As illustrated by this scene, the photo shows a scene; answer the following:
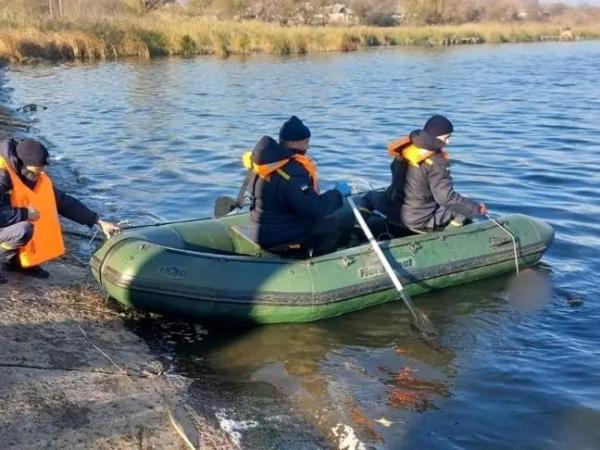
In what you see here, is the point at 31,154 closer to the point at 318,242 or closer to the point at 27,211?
the point at 27,211

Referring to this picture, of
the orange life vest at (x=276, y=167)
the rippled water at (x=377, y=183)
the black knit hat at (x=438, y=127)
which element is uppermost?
the black knit hat at (x=438, y=127)

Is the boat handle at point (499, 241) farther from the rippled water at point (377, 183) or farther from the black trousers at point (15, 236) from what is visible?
the black trousers at point (15, 236)

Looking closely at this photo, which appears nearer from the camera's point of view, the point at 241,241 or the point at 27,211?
the point at 27,211

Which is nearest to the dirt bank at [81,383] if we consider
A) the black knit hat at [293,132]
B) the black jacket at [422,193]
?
the black knit hat at [293,132]

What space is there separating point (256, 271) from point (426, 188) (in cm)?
187

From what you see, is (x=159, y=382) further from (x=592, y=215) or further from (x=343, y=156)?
(x=343, y=156)

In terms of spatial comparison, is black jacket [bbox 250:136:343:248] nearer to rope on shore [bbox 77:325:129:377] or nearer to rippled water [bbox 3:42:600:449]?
rippled water [bbox 3:42:600:449]

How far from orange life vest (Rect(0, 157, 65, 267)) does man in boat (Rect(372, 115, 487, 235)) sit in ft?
9.33

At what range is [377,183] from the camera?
10906 mm

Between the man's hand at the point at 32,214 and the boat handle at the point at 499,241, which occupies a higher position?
the man's hand at the point at 32,214

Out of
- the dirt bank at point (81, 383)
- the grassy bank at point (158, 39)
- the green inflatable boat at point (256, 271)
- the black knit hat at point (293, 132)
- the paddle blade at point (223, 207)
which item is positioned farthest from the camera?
the grassy bank at point (158, 39)

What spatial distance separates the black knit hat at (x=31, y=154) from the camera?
5.39 metres

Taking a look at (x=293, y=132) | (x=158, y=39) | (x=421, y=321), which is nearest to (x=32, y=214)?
(x=293, y=132)

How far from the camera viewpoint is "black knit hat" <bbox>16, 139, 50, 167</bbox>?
539 centimetres
